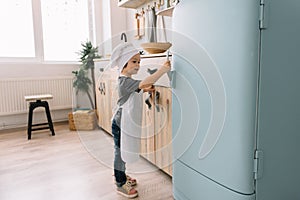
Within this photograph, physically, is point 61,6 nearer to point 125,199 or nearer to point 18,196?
point 18,196

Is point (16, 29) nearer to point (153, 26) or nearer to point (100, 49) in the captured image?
point (100, 49)

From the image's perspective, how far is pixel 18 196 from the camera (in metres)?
1.53

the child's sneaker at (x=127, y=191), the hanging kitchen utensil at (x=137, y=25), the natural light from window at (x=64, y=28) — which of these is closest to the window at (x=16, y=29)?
the natural light from window at (x=64, y=28)

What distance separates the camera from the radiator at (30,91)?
10.1 feet

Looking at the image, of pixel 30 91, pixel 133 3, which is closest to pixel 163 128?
pixel 133 3

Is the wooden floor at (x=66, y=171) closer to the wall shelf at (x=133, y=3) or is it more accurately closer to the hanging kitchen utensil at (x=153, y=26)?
the hanging kitchen utensil at (x=153, y=26)

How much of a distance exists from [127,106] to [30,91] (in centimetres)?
233

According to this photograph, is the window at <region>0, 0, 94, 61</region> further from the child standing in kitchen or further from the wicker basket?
the child standing in kitchen

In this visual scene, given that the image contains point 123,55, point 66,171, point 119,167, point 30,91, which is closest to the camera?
point 123,55

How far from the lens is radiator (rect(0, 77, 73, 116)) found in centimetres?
309

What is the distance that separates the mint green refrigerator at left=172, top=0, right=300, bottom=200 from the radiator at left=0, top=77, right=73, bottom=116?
271cm

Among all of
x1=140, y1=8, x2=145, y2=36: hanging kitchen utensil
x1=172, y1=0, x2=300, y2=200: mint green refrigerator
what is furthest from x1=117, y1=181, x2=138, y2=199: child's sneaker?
x1=140, y1=8, x2=145, y2=36: hanging kitchen utensil

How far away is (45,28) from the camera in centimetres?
343

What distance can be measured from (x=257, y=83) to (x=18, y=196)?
1571 mm
